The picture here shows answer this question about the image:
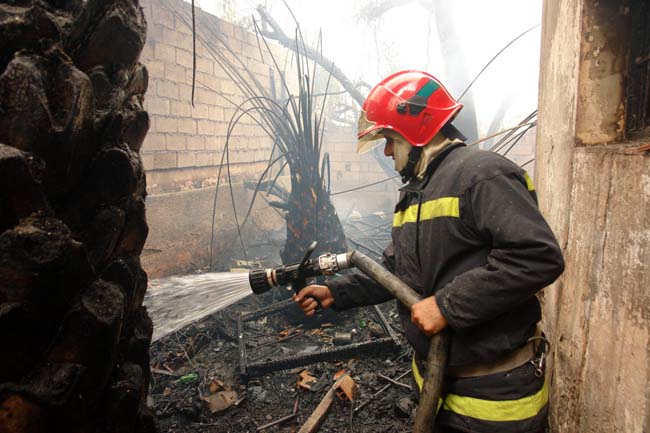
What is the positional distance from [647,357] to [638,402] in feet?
0.64

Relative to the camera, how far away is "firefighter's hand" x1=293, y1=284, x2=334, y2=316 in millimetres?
2115

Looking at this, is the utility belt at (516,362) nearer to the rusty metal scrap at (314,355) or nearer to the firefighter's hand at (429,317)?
the firefighter's hand at (429,317)

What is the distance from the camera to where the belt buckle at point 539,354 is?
5.07ft

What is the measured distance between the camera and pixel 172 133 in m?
6.16

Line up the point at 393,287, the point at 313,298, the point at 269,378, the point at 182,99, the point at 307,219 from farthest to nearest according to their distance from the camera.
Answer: the point at 182,99, the point at 307,219, the point at 269,378, the point at 313,298, the point at 393,287

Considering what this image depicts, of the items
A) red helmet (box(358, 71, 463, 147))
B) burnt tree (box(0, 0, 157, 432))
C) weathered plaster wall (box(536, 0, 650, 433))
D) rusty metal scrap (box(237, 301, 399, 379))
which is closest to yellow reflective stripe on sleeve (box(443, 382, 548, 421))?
weathered plaster wall (box(536, 0, 650, 433))

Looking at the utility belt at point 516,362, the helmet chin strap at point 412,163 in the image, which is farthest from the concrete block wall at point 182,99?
the utility belt at point 516,362

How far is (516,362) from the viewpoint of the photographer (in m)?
1.55

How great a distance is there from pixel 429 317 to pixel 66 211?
1267 mm

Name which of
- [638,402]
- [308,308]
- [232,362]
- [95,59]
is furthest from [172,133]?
[638,402]

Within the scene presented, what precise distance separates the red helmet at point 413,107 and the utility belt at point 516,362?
39.3 inches

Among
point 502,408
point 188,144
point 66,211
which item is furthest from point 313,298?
point 188,144

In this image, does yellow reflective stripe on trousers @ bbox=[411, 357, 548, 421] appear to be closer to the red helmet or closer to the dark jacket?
the dark jacket

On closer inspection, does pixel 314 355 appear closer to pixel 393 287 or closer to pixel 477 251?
pixel 393 287
